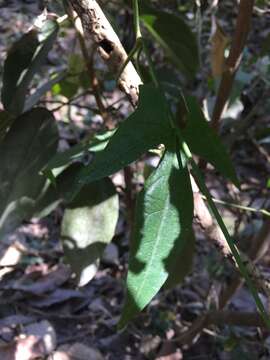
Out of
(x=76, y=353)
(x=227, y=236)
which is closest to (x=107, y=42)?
(x=227, y=236)

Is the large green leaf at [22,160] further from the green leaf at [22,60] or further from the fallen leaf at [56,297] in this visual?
the fallen leaf at [56,297]

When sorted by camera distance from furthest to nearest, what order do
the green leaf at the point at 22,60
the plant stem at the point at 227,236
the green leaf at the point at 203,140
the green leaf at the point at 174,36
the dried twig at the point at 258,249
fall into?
the dried twig at the point at 258,249
the green leaf at the point at 174,36
the green leaf at the point at 22,60
the green leaf at the point at 203,140
the plant stem at the point at 227,236

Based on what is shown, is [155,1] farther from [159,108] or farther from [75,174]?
[159,108]

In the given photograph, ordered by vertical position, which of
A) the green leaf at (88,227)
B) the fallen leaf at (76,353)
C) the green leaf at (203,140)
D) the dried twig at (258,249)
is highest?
the green leaf at (203,140)

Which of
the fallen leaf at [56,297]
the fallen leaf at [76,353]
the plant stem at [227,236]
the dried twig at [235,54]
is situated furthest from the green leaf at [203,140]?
the fallen leaf at [56,297]

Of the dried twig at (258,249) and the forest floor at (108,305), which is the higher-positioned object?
the dried twig at (258,249)

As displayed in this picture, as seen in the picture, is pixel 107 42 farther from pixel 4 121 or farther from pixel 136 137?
pixel 4 121

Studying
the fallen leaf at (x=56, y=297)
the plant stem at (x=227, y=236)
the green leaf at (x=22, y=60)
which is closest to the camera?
the plant stem at (x=227, y=236)
